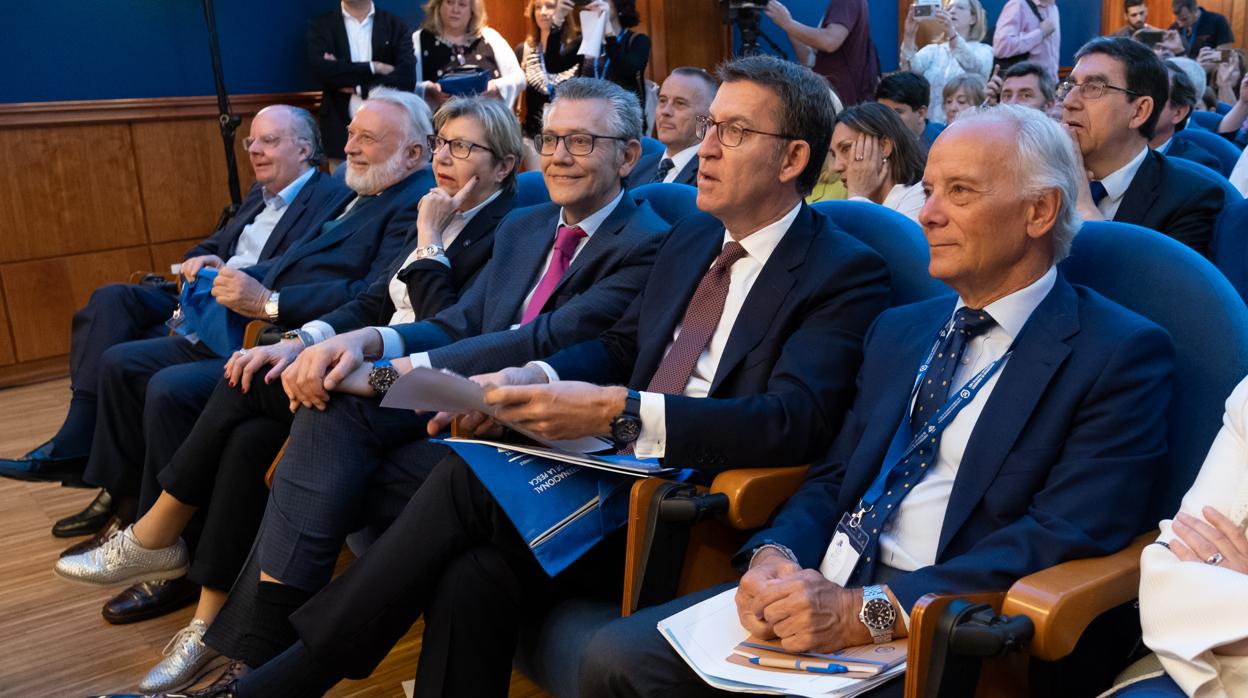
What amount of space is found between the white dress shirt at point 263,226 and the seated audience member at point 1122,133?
2433 millimetres

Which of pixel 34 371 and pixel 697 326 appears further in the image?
pixel 34 371

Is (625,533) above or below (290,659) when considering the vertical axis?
above

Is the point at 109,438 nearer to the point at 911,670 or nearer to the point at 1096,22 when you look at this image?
the point at 911,670

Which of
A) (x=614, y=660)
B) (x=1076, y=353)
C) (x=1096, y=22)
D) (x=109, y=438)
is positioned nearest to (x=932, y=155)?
(x=1076, y=353)

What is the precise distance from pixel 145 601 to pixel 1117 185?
2.68 metres

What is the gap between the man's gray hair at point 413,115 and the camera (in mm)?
3295

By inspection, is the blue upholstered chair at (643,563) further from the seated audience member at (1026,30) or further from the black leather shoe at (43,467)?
the seated audience member at (1026,30)

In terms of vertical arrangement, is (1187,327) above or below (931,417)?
above

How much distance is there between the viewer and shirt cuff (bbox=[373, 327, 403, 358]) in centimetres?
254

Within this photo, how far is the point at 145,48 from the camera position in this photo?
5703mm

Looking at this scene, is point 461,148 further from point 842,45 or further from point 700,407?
point 842,45

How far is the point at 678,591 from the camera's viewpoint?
5.78 ft

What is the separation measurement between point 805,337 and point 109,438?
Answer: 84.7 inches

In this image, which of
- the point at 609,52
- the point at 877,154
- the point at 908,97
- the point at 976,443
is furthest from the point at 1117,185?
the point at 609,52
